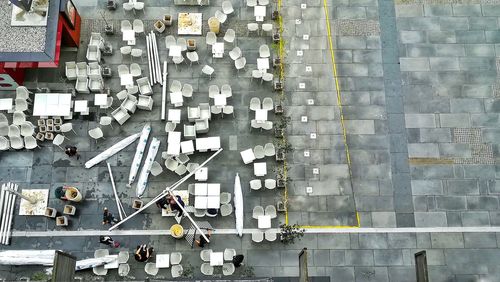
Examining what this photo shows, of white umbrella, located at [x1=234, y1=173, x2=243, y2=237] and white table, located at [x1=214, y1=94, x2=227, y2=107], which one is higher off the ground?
white table, located at [x1=214, y1=94, x2=227, y2=107]

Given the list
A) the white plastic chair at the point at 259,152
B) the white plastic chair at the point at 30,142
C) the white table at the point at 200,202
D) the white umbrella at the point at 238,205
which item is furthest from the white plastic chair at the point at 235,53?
the white plastic chair at the point at 30,142

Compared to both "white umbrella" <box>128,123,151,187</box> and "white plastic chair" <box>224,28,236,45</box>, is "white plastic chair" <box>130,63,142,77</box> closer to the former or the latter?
"white umbrella" <box>128,123,151,187</box>

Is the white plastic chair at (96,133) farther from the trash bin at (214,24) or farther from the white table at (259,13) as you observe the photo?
the white table at (259,13)

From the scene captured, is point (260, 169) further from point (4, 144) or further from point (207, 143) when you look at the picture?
point (4, 144)

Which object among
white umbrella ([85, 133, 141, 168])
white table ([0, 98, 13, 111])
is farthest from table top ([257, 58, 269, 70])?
white table ([0, 98, 13, 111])

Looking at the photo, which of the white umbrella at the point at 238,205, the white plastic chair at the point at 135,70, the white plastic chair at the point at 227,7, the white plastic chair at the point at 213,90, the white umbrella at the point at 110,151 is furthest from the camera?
the white plastic chair at the point at 227,7

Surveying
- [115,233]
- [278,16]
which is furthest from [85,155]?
[278,16]
